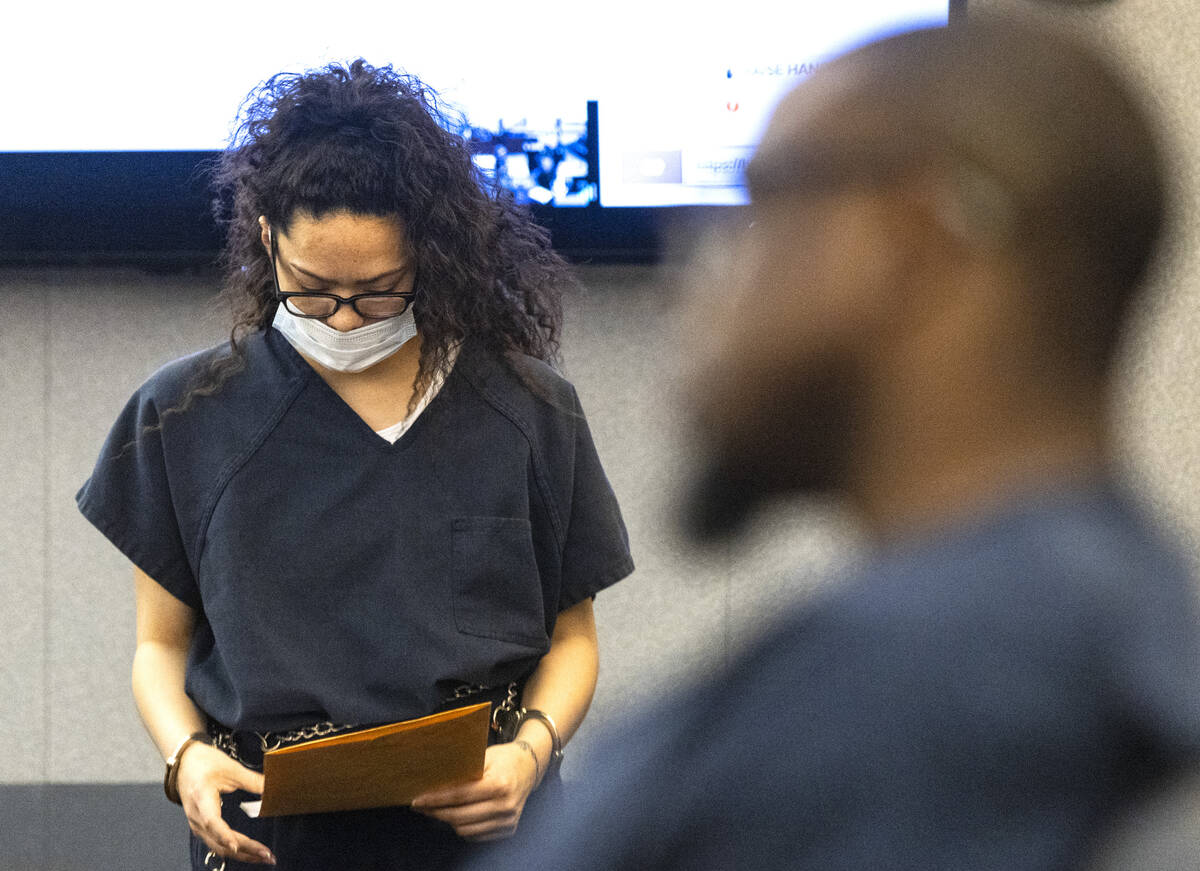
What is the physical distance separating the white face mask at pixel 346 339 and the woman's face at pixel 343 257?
15 millimetres

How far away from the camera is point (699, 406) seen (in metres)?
0.57

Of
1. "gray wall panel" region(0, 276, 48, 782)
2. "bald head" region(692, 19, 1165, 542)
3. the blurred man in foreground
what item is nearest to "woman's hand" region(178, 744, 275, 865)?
the blurred man in foreground

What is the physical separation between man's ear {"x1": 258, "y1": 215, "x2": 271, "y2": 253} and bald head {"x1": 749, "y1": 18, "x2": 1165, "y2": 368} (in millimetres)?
873

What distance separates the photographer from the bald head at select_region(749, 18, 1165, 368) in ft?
1.71

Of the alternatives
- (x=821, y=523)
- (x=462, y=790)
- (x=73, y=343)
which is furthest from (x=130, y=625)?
(x=821, y=523)

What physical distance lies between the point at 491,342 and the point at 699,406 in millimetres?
820

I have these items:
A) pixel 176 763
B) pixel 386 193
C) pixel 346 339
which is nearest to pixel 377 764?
pixel 176 763

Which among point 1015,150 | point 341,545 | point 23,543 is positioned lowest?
point 23,543

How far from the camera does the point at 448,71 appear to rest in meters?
2.00

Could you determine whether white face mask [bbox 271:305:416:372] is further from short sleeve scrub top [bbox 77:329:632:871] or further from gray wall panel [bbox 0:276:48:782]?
gray wall panel [bbox 0:276:48:782]

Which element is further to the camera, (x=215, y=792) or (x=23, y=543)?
(x=23, y=543)

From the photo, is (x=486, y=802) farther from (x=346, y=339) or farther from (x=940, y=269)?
(x=940, y=269)

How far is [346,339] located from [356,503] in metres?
0.18

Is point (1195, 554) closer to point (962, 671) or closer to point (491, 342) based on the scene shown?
point (962, 671)
